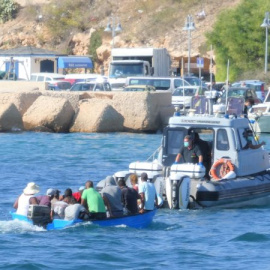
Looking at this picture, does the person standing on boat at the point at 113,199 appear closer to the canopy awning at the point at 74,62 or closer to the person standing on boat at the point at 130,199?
the person standing on boat at the point at 130,199

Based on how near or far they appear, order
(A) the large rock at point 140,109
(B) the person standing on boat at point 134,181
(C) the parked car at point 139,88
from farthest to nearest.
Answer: (C) the parked car at point 139,88 < (A) the large rock at point 140,109 < (B) the person standing on boat at point 134,181

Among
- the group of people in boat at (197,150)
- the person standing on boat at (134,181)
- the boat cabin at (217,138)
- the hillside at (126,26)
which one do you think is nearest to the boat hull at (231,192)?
the boat cabin at (217,138)

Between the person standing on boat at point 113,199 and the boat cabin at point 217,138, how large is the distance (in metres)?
3.58

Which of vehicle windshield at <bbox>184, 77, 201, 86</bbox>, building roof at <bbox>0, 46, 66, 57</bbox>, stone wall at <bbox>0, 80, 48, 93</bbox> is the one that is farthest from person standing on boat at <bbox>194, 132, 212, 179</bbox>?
building roof at <bbox>0, 46, 66, 57</bbox>

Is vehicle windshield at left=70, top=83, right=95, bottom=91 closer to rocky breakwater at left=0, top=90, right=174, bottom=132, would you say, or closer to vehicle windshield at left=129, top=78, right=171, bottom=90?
vehicle windshield at left=129, top=78, right=171, bottom=90

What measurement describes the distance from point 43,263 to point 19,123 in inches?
859

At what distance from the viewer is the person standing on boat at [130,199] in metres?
17.6

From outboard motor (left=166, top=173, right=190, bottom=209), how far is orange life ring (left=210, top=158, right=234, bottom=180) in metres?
1.30

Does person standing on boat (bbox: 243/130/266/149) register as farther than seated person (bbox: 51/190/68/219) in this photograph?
Yes

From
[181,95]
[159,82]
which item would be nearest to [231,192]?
[181,95]

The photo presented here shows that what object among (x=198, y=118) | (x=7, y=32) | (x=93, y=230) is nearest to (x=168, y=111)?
(x=198, y=118)

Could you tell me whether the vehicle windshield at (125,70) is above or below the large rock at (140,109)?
above

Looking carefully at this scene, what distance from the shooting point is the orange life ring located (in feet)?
66.6

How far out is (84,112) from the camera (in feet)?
121
